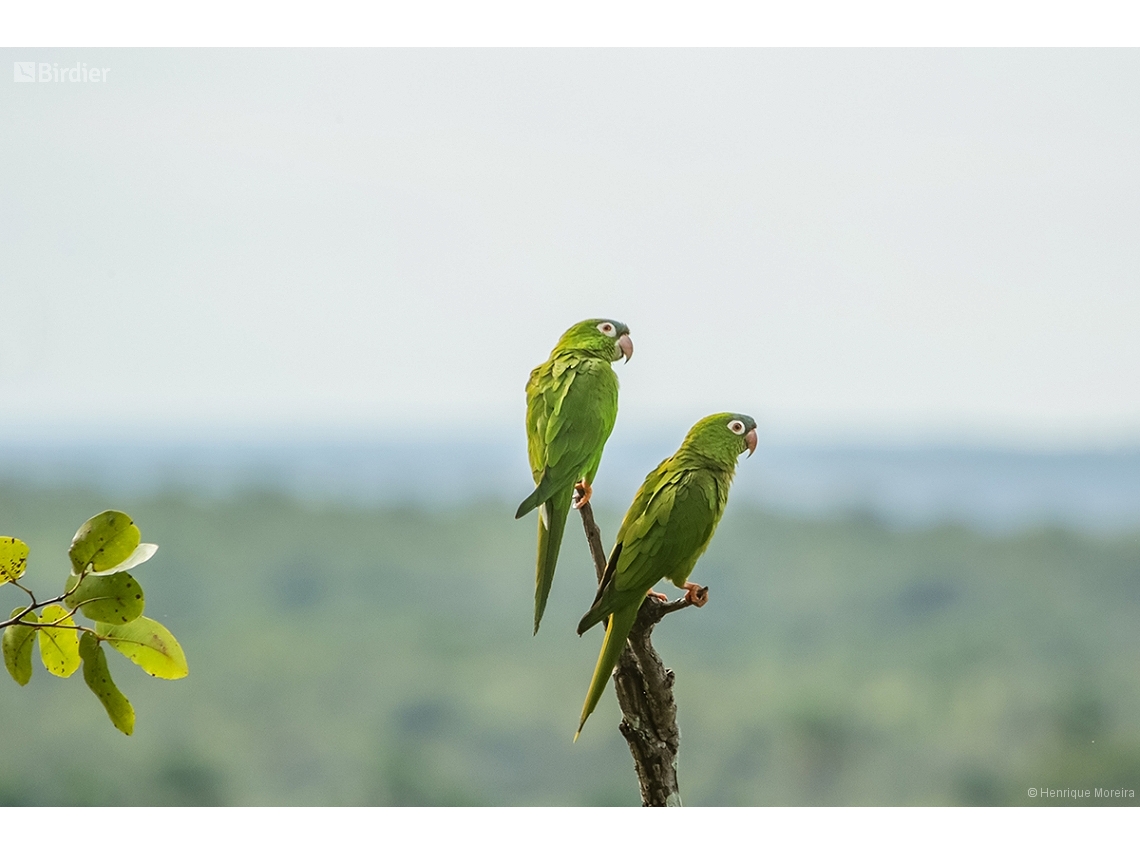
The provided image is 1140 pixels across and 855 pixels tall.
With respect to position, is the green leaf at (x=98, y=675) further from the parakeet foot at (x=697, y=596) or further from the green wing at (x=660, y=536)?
the parakeet foot at (x=697, y=596)

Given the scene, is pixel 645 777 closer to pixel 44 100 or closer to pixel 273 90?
pixel 273 90

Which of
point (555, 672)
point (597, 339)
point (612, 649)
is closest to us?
point (612, 649)

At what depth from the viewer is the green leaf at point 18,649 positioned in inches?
29.2

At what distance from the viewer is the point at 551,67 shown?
5.25ft

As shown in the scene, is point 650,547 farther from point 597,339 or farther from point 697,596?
point 597,339

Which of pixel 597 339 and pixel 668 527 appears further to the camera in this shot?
pixel 597 339

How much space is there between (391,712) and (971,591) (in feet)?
4.27

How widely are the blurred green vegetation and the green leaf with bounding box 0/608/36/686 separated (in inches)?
49.7

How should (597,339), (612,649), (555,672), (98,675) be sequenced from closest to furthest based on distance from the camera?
1. (98,675)
2. (612,649)
3. (597,339)
4. (555,672)

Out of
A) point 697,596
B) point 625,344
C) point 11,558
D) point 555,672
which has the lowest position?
point 555,672

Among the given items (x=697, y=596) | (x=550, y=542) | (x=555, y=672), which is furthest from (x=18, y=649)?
(x=555, y=672)

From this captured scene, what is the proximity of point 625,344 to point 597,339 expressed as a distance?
1.6 inches

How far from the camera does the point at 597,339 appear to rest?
110 cm

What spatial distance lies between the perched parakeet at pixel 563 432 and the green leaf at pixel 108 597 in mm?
382
